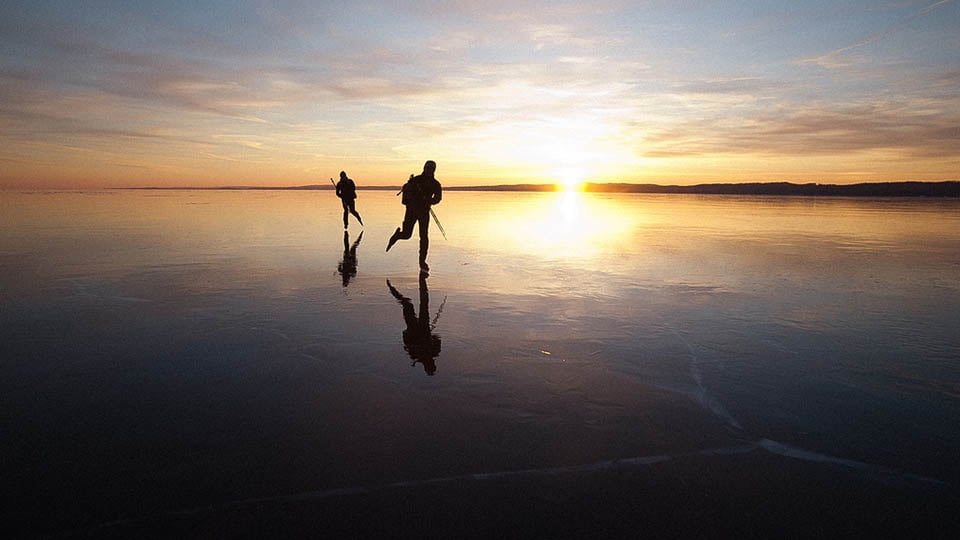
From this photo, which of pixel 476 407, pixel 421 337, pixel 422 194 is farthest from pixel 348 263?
pixel 476 407

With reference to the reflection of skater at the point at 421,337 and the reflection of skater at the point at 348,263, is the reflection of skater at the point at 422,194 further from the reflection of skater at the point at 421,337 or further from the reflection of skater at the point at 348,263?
the reflection of skater at the point at 421,337

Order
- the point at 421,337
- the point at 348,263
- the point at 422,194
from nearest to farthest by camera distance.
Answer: the point at 421,337, the point at 422,194, the point at 348,263

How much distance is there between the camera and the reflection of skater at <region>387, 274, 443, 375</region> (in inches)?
218

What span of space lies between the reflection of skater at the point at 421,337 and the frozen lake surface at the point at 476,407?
0.15 feet

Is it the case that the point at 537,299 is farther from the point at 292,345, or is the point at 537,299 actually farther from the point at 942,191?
the point at 942,191

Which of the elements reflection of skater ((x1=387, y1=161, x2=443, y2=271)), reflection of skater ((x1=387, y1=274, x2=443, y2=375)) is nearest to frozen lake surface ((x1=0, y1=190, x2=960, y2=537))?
reflection of skater ((x1=387, y1=274, x2=443, y2=375))

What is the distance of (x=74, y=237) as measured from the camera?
54.4ft

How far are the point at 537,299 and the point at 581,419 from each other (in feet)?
14.5

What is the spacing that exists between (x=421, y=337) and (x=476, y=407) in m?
2.19

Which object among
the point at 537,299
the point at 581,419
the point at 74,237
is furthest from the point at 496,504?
the point at 74,237

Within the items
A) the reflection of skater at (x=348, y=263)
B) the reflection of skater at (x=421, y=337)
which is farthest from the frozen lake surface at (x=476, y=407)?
the reflection of skater at (x=348, y=263)

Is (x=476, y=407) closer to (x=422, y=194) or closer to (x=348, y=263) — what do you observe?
(x=422, y=194)

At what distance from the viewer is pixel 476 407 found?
430 cm

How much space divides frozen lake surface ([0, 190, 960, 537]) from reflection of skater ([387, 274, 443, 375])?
4cm
